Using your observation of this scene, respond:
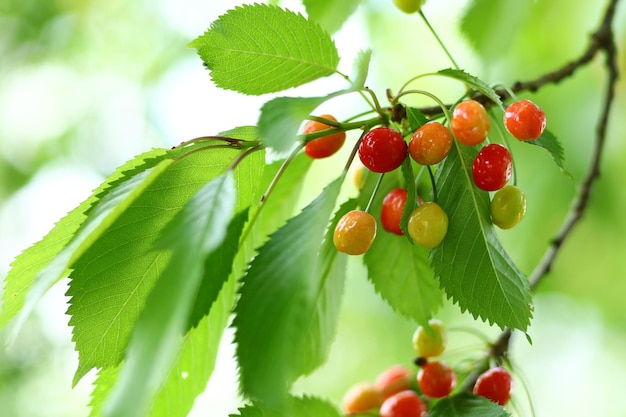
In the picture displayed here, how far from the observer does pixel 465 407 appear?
863 mm

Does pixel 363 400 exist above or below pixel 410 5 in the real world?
below

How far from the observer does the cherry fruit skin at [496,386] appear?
2.95ft

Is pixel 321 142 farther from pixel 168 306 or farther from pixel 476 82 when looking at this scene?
pixel 168 306

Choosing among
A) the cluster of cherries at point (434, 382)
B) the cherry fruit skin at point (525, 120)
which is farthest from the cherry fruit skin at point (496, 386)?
the cherry fruit skin at point (525, 120)

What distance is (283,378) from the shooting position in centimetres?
54

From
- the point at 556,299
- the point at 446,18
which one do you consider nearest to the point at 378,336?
the point at 556,299

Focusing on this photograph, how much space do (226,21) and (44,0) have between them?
2.61m

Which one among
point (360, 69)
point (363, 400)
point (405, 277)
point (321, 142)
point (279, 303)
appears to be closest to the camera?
point (279, 303)

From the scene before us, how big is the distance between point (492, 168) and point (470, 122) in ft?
0.18

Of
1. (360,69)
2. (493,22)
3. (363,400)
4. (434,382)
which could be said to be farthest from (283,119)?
(493,22)

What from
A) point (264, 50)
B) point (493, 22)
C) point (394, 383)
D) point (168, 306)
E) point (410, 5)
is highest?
point (493, 22)

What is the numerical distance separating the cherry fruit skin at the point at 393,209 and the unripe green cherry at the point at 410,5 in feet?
0.97

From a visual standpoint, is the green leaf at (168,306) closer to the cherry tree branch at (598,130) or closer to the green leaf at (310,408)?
the green leaf at (310,408)

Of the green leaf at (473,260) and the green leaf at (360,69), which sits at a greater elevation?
the green leaf at (360,69)
